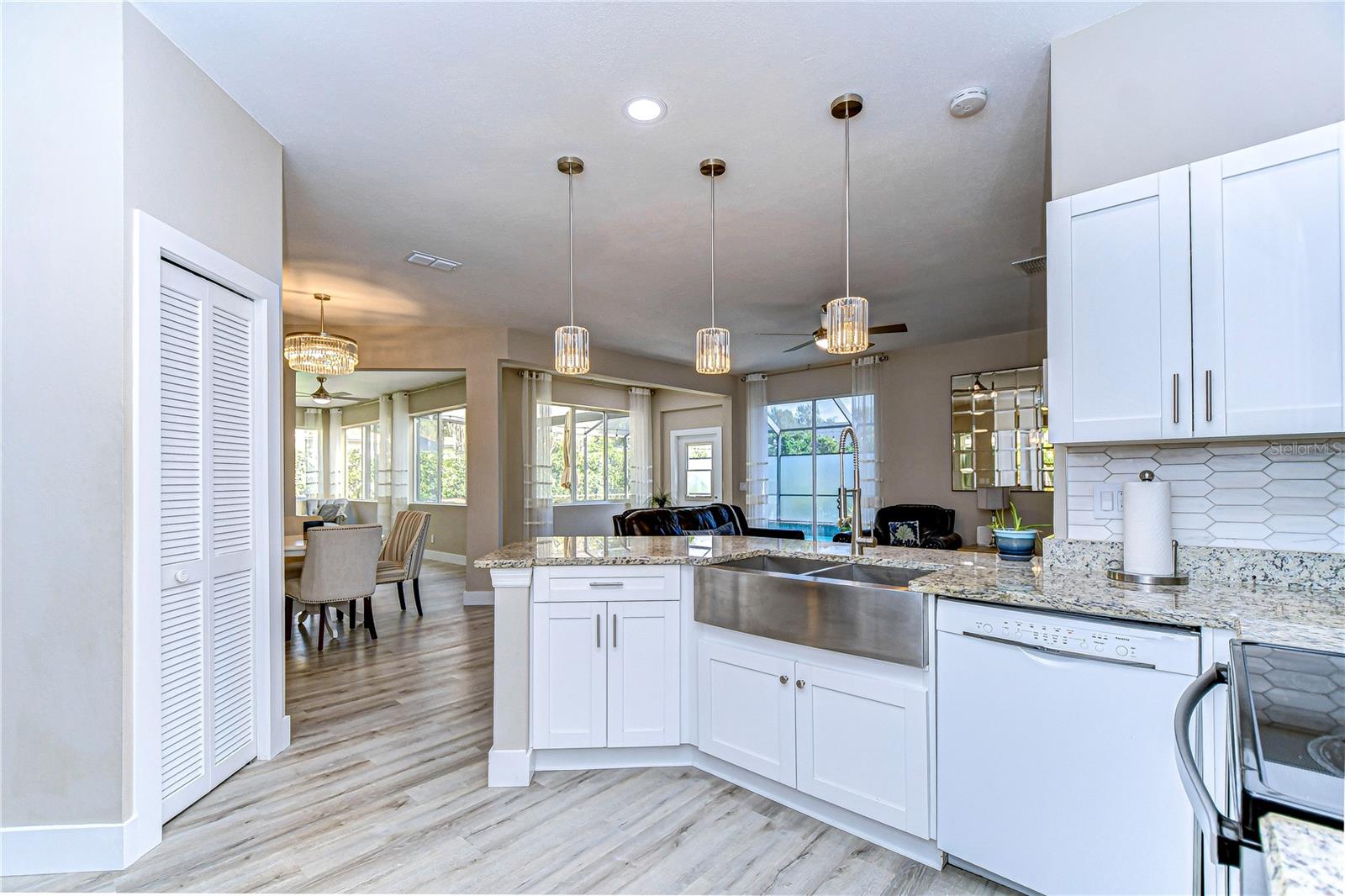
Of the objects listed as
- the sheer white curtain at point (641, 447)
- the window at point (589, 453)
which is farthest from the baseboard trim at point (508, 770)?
the sheer white curtain at point (641, 447)

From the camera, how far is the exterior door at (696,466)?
923 cm

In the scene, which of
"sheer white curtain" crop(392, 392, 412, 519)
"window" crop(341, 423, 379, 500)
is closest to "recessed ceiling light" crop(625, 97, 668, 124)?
"sheer white curtain" crop(392, 392, 412, 519)

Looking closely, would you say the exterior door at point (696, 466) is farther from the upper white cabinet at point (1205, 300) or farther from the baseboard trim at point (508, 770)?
the upper white cabinet at point (1205, 300)

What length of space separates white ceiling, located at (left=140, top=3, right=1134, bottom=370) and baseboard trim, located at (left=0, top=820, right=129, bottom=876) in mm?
2655

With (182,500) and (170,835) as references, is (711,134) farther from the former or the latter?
(170,835)

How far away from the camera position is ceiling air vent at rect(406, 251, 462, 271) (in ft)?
13.7

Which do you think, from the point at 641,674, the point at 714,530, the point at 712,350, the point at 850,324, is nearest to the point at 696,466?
the point at 714,530

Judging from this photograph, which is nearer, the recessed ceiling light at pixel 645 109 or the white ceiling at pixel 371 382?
the recessed ceiling light at pixel 645 109

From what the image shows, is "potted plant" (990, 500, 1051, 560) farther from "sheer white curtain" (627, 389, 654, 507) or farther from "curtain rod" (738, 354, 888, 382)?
"sheer white curtain" (627, 389, 654, 507)

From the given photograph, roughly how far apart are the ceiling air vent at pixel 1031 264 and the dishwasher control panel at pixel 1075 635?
3108mm

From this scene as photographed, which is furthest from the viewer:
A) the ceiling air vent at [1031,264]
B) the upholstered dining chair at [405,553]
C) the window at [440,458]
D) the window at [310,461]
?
the window at [310,461]

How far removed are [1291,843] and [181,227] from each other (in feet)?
10.2

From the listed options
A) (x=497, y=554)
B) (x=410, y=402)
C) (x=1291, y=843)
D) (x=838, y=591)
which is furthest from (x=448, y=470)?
(x=1291, y=843)

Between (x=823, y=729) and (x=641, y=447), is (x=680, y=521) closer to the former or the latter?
(x=823, y=729)
